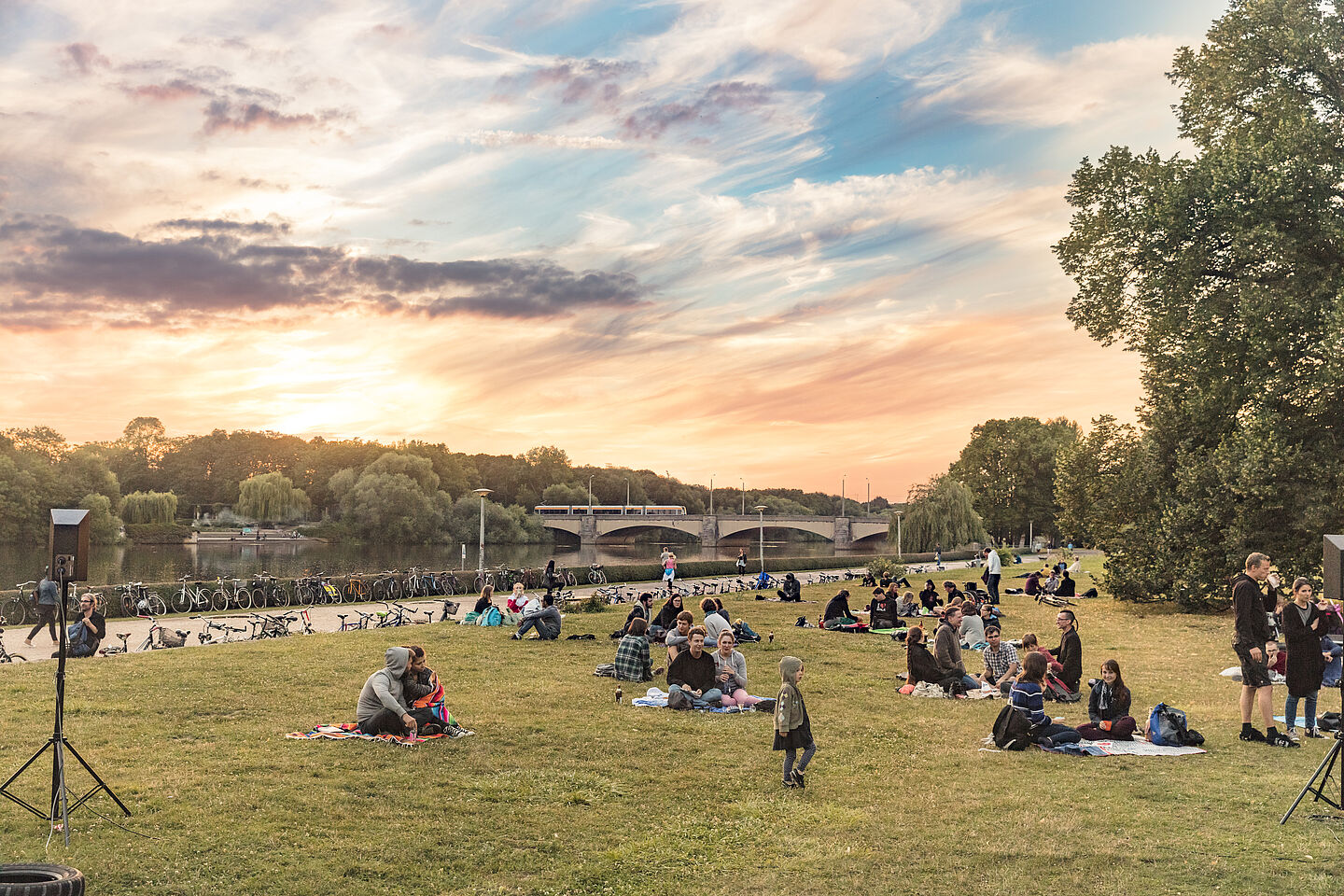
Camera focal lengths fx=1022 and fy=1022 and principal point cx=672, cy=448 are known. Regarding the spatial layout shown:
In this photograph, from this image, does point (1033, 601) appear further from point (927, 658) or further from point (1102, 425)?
point (927, 658)

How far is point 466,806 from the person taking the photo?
8.67m

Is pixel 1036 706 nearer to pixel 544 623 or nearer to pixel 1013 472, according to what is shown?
pixel 544 623

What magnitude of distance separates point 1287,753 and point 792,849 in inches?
244

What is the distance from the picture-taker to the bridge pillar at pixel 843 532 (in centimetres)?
9538

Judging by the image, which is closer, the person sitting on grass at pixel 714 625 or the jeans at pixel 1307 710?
the jeans at pixel 1307 710

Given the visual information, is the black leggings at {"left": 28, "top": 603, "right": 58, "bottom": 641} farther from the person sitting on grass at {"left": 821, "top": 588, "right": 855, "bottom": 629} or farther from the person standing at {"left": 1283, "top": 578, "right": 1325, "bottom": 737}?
the person standing at {"left": 1283, "top": 578, "right": 1325, "bottom": 737}

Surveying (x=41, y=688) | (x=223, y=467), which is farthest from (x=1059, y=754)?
(x=223, y=467)

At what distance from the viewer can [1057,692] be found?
14.6 m

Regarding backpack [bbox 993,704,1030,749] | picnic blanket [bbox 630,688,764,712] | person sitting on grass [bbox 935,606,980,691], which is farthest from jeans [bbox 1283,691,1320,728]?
picnic blanket [bbox 630,688,764,712]

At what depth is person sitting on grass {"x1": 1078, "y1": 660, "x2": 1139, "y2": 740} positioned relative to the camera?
450 inches

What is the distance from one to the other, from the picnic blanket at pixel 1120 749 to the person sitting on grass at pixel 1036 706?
0.09 m

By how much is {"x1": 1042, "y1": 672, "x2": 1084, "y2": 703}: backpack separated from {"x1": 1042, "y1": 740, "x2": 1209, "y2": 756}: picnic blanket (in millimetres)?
3262

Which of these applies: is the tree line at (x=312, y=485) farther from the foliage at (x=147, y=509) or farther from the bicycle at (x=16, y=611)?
the bicycle at (x=16, y=611)

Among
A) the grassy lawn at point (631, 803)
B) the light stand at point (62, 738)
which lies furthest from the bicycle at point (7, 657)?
the light stand at point (62, 738)
